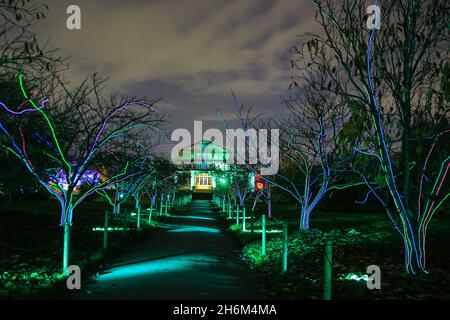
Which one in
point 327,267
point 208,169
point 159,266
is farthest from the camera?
point 208,169

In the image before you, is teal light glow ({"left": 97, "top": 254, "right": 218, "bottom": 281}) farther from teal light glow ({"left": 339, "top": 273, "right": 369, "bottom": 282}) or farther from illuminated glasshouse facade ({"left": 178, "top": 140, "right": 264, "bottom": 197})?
illuminated glasshouse facade ({"left": 178, "top": 140, "right": 264, "bottom": 197})

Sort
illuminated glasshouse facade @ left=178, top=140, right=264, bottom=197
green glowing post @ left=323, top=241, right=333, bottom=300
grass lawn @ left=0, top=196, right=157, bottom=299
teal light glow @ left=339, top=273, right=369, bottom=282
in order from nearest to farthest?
green glowing post @ left=323, top=241, right=333, bottom=300
grass lawn @ left=0, top=196, right=157, bottom=299
teal light glow @ left=339, top=273, right=369, bottom=282
illuminated glasshouse facade @ left=178, top=140, right=264, bottom=197

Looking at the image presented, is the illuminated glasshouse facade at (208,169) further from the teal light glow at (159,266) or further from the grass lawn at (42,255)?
the teal light glow at (159,266)

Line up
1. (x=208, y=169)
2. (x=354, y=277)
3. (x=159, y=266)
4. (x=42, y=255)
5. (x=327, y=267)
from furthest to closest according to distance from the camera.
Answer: (x=208, y=169) < (x=42, y=255) < (x=159, y=266) < (x=354, y=277) < (x=327, y=267)

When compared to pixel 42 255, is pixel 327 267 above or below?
above

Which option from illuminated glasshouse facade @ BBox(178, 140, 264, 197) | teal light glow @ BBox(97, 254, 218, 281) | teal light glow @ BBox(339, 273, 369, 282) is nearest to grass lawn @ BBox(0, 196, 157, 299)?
teal light glow @ BBox(97, 254, 218, 281)

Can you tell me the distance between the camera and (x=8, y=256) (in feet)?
36.3

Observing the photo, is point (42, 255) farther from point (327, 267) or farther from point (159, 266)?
point (327, 267)

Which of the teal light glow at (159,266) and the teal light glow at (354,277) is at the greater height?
the teal light glow at (354,277)

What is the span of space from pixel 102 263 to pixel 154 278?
261cm

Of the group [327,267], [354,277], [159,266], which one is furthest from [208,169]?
[327,267]

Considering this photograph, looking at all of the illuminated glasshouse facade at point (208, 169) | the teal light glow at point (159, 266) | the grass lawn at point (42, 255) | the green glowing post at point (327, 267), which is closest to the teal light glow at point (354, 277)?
the green glowing post at point (327, 267)

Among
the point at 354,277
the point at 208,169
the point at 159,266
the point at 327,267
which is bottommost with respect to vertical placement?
the point at 159,266
